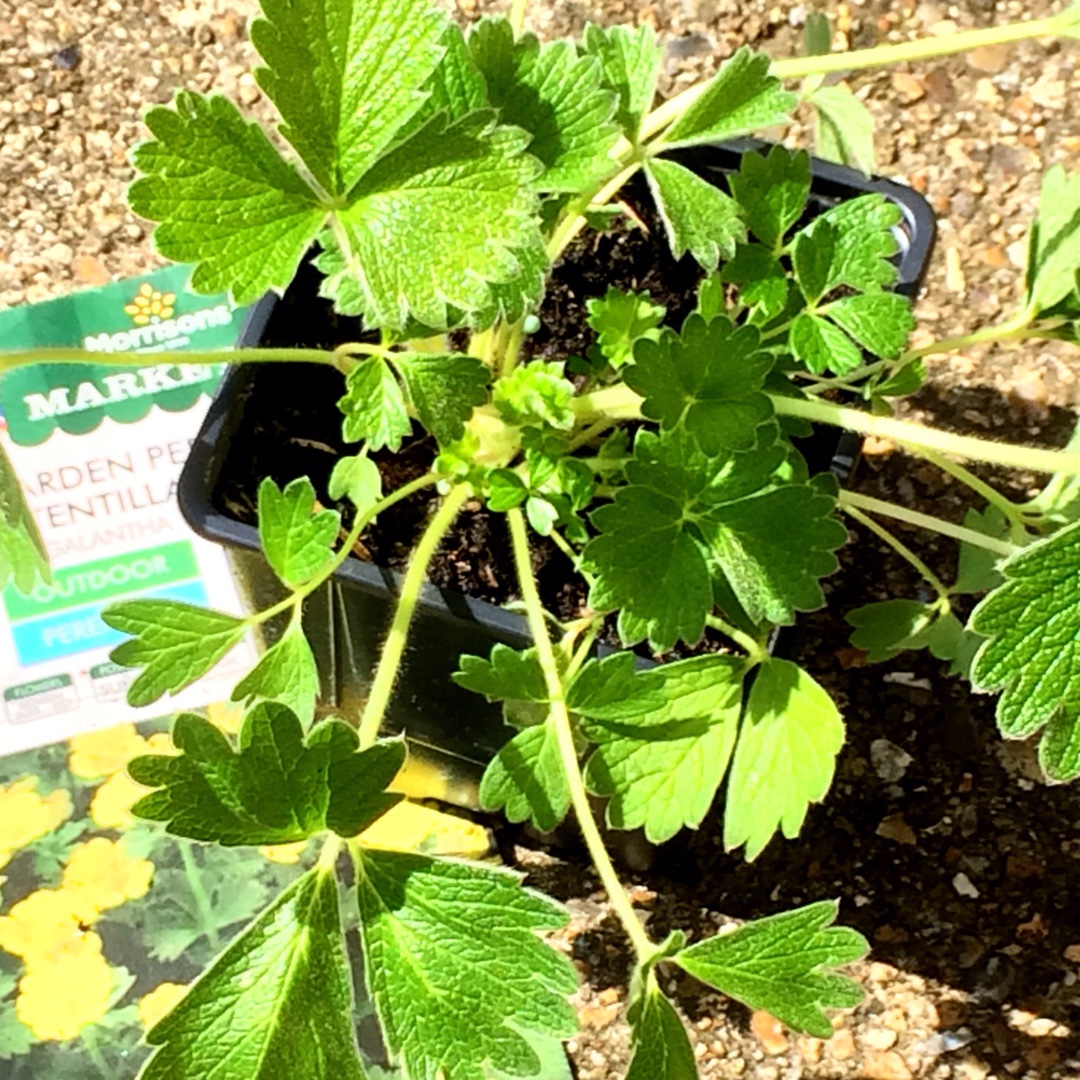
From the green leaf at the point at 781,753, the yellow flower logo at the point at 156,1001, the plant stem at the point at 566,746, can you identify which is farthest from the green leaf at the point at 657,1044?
the yellow flower logo at the point at 156,1001

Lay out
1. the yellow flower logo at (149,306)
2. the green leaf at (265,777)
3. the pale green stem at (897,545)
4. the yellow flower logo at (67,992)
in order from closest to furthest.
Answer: the green leaf at (265,777) < the pale green stem at (897,545) < the yellow flower logo at (67,992) < the yellow flower logo at (149,306)

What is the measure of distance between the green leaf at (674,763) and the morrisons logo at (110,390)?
483mm

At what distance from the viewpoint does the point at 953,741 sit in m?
1.00

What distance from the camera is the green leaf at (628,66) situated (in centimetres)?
67

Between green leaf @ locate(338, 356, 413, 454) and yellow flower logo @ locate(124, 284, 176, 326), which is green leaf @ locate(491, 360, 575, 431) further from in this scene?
yellow flower logo @ locate(124, 284, 176, 326)

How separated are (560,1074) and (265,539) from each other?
0.47 metres

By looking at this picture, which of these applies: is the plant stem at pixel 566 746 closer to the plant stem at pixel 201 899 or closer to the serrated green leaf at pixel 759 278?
the serrated green leaf at pixel 759 278

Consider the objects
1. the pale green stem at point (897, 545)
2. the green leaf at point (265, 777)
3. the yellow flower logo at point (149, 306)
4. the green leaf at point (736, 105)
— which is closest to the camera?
the green leaf at point (265, 777)

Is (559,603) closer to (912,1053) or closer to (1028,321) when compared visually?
(1028,321)

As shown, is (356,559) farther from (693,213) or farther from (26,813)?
(26,813)

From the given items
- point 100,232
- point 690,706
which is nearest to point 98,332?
point 100,232

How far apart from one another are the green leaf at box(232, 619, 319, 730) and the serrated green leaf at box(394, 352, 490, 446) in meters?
0.11

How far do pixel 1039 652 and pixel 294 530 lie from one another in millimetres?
317

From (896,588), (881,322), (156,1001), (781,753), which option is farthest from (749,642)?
(156,1001)
